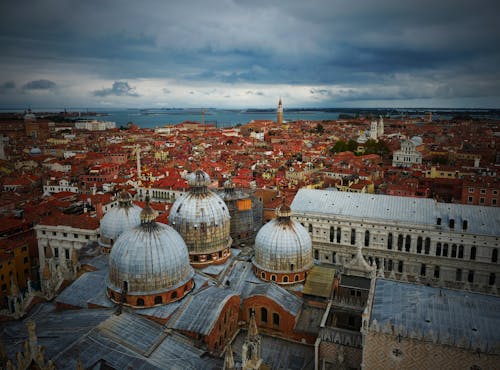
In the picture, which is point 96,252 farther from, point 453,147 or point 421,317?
point 453,147

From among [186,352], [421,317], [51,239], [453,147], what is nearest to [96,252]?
[51,239]

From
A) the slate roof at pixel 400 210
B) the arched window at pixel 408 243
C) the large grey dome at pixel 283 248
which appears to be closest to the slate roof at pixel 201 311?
the large grey dome at pixel 283 248

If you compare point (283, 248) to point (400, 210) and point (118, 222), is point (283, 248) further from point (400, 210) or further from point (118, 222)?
point (400, 210)

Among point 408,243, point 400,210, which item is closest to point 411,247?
point 408,243

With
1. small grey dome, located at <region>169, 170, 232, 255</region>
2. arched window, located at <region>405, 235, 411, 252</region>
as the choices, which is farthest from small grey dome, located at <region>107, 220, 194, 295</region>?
arched window, located at <region>405, 235, 411, 252</region>

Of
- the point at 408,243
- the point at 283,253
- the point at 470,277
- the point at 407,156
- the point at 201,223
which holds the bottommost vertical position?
the point at 470,277

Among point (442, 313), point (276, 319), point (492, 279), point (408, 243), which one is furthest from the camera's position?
point (408, 243)

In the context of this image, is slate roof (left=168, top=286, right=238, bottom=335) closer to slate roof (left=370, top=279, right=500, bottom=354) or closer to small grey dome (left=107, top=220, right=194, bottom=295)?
small grey dome (left=107, top=220, right=194, bottom=295)
